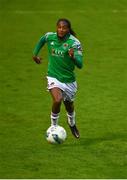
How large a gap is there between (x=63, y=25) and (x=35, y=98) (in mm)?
5265

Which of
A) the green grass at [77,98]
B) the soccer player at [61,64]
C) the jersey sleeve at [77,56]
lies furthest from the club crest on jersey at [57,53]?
the green grass at [77,98]

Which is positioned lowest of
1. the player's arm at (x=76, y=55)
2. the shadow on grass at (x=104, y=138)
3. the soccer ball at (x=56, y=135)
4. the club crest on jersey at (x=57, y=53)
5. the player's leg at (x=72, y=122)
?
the soccer ball at (x=56, y=135)

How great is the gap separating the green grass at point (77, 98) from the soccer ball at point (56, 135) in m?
0.15

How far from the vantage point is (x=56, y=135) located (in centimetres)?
1549

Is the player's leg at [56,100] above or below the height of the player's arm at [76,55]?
below

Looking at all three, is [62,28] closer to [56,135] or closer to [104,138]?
[56,135]

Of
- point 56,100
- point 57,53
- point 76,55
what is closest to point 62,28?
point 57,53

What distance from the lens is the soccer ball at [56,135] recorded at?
15.5 m

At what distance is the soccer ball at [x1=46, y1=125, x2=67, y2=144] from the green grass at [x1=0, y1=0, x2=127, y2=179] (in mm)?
154

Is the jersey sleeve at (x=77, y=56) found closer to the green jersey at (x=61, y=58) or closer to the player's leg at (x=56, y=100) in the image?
the green jersey at (x=61, y=58)

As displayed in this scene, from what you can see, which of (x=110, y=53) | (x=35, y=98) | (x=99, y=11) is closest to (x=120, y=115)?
(x=35, y=98)

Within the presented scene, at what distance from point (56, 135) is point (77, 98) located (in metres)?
5.00

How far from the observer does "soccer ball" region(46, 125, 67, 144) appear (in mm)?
15494

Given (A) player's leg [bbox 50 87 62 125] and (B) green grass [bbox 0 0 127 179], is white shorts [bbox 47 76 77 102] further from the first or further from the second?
(B) green grass [bbox 0 0 127 179]
